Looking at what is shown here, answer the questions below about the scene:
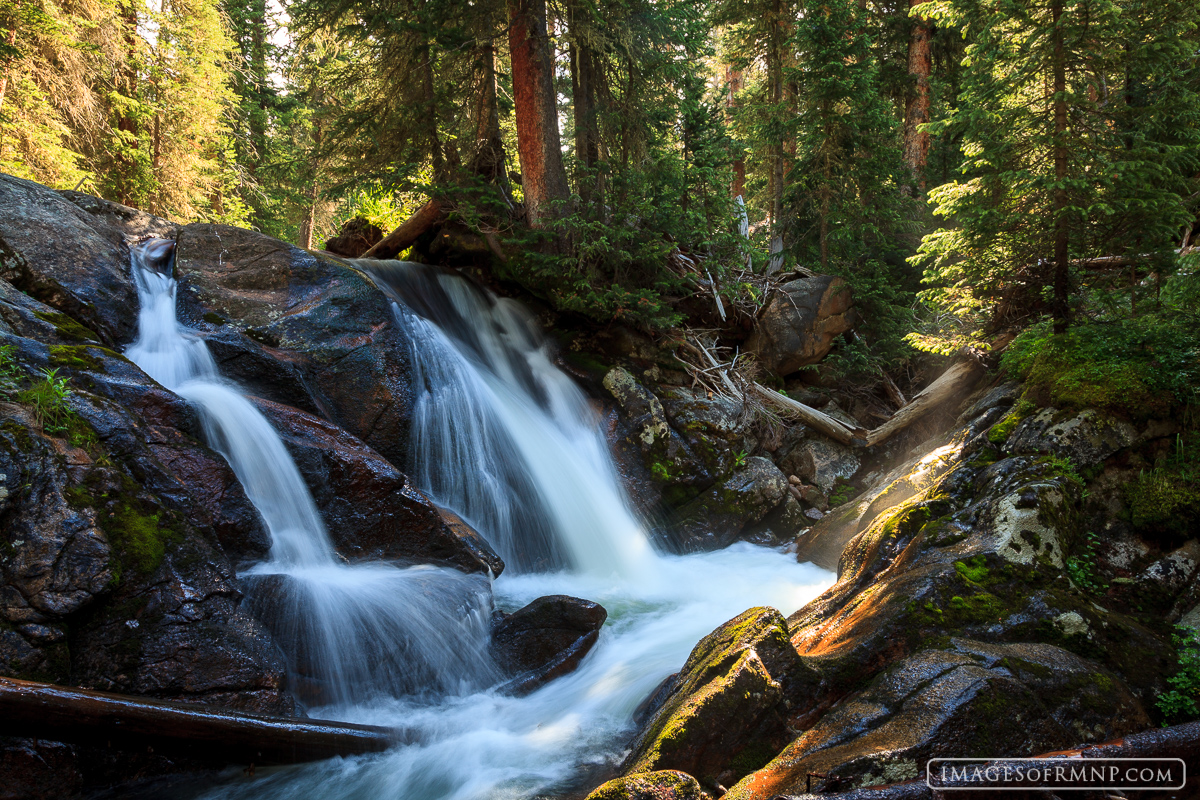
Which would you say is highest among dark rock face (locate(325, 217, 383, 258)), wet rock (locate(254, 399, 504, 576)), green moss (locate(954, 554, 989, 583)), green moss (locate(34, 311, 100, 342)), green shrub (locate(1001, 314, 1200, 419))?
dark rock face (locate(325, 217, 383, 258))

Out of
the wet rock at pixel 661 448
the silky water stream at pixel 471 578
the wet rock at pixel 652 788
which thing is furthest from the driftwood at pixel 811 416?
the wet rock at pixel 652 788

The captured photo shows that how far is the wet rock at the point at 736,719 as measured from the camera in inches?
142

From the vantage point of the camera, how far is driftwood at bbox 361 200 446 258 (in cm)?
1187

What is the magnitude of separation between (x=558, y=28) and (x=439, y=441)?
8.74 meters

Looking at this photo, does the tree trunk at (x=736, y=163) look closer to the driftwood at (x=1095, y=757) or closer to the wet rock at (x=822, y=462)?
the wet rock at (x=822, y=462)

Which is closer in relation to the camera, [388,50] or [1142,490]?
[1142,490]

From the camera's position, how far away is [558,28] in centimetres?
1208

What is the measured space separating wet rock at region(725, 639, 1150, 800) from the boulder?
8.60 m

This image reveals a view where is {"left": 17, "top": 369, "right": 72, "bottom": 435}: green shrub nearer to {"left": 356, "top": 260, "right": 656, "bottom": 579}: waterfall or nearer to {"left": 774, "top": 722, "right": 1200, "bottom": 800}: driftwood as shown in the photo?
{"left": 356, "top": 260, "right": 656, "bottom": 579}: waterfall

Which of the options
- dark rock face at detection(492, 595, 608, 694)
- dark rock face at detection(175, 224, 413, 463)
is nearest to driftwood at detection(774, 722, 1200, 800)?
dark rock face at detection(492, 595, 608, 694)

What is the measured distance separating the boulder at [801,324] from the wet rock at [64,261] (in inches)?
386

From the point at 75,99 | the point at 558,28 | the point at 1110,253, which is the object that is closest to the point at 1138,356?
the point at 1110,253

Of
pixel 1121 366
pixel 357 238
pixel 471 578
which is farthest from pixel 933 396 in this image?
pixel 357 238

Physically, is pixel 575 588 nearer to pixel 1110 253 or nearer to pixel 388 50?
pixel 1110 253
